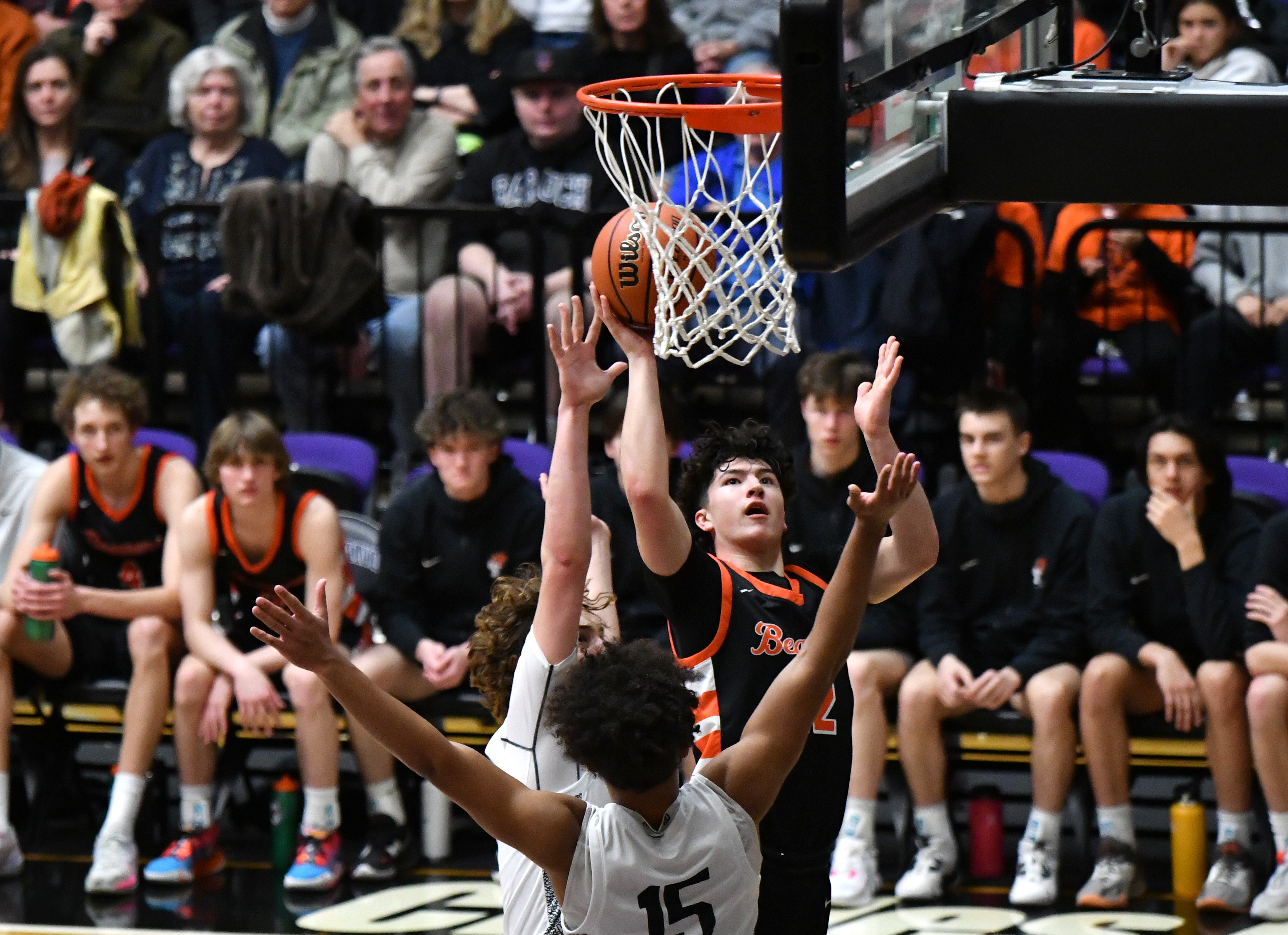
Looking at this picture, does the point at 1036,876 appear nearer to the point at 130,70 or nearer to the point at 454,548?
the point at 454,548

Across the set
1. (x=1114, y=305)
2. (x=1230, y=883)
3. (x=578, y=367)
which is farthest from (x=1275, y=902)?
(x=578, y=367)

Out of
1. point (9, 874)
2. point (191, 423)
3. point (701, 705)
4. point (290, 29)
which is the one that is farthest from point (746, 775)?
point (290, 29)

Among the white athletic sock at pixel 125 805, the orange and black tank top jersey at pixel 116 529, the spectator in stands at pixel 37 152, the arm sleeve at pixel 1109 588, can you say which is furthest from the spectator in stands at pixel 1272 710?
the spectator in stands at pixel 37 152

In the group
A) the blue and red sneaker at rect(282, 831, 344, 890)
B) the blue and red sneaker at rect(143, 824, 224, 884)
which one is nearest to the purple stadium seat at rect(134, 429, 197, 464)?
the blue and red sneaker at rect(143, 824, 224, 884)

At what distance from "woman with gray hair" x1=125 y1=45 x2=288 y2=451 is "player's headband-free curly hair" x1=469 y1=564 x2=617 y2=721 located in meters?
4.26

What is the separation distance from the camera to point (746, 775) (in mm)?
3246

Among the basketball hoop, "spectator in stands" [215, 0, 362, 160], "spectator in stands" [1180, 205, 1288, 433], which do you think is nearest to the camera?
the basketball hoop

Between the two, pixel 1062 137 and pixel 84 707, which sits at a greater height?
pixel 1062 137

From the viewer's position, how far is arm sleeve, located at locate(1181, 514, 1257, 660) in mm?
6277

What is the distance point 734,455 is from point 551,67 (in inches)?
158

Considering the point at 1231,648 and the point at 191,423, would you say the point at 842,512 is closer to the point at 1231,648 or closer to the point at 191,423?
the point at 1231,648

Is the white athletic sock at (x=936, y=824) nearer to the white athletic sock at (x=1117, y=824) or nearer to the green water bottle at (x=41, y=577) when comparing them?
the white athletic sock at (x=1117, y=824)

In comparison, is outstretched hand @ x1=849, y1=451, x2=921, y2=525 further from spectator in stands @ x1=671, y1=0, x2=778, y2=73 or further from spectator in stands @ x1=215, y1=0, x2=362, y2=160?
spectator in stands @ x1=215, y1=0, x2=362, y2=160

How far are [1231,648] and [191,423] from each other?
4382 millimetres
